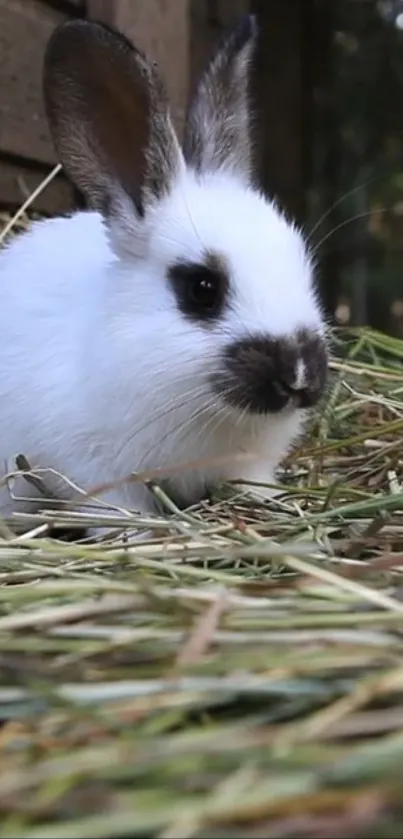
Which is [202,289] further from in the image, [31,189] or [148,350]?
[31,189]

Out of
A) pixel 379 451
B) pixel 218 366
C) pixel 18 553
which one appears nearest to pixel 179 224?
pixel 218 366

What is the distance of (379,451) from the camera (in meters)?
2.11

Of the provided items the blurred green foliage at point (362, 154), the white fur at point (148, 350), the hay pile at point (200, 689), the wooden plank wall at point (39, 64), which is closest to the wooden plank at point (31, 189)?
the wooden plank wall at point (39, 64)

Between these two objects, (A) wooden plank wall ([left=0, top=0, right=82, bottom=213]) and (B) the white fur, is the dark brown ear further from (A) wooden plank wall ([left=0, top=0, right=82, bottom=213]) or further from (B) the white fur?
(A) wooden plank wall ([left=0, top=0, right=82, bottom=213])

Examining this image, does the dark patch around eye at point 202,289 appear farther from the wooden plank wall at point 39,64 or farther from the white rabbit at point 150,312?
the wooden plank wall at point 39,64

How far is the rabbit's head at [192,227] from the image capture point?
5.88 ft

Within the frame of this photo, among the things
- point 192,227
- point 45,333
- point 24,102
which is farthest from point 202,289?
point 24,102

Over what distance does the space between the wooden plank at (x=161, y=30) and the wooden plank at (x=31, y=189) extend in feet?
1.20

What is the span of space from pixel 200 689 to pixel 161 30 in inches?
99.1

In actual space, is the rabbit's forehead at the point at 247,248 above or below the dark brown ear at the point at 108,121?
below

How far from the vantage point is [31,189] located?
3.04m

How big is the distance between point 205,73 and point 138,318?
0.58 meters

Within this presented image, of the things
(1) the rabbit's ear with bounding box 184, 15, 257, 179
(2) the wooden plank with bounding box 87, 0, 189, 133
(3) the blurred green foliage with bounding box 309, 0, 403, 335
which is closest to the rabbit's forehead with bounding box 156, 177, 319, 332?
(1) the rabbit's ear with bounding box 184, 15, 257, 179

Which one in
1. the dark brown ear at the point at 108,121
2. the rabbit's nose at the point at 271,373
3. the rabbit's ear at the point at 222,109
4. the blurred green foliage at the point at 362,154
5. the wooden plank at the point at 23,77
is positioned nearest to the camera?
the rabbit's nose at the point at 271,373
